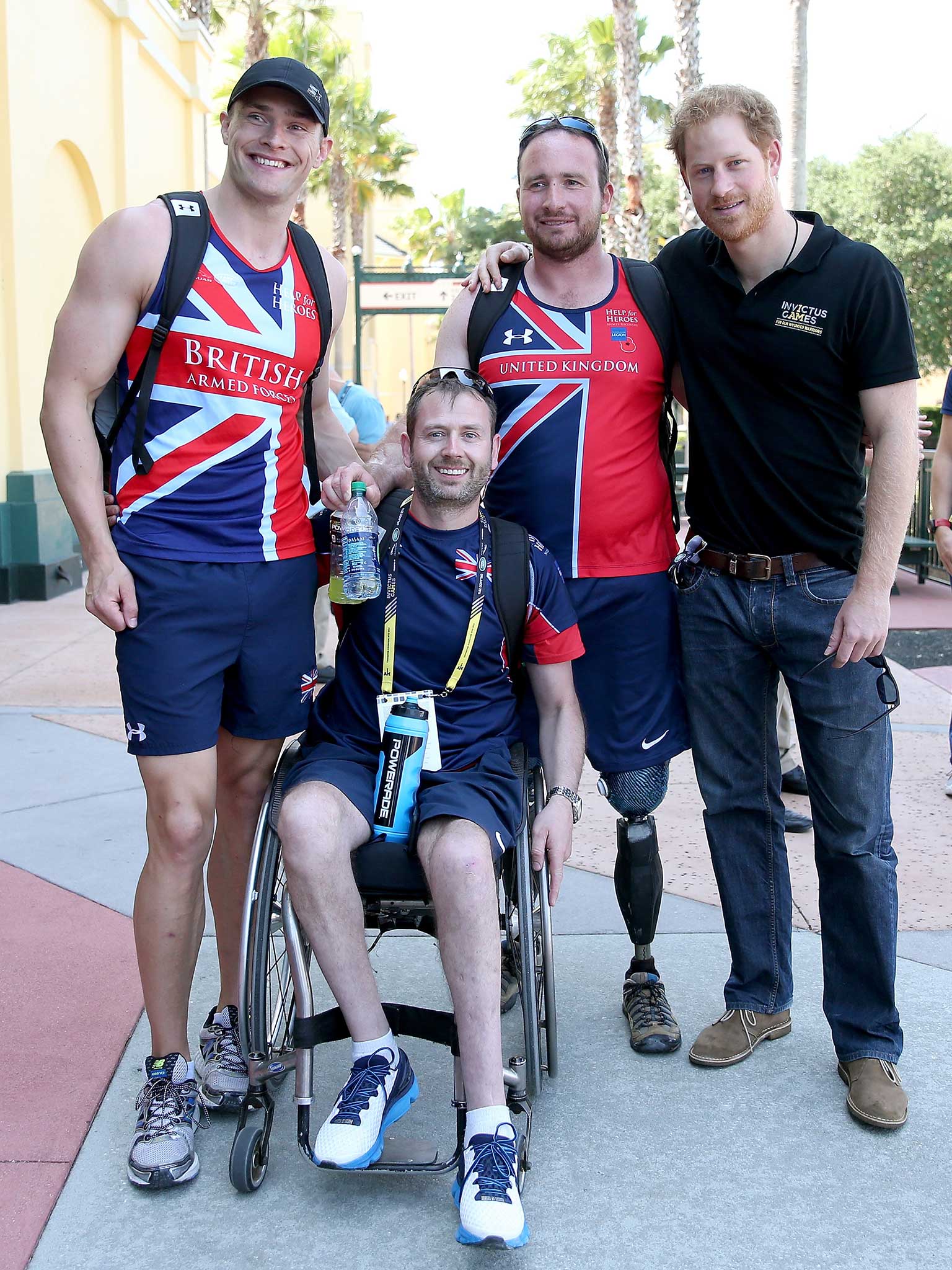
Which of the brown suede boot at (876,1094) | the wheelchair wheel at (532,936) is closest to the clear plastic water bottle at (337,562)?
the wheelchair wheel at (532,936)

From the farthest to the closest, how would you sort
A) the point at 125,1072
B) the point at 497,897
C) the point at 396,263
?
the point at 396,263 → the point at 125,1072 → the point at 497,897

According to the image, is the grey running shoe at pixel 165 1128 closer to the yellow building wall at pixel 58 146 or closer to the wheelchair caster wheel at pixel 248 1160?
the wheelchair caster wheel at pixel 248 1160

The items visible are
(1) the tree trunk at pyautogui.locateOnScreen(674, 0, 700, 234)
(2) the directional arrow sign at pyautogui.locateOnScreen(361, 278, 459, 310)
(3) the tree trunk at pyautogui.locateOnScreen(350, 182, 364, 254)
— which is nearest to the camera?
(1) the tree trunk at pyautogui.locateOnScreen(674, 0, 700, 234)

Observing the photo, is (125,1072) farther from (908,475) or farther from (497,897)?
(908,475)

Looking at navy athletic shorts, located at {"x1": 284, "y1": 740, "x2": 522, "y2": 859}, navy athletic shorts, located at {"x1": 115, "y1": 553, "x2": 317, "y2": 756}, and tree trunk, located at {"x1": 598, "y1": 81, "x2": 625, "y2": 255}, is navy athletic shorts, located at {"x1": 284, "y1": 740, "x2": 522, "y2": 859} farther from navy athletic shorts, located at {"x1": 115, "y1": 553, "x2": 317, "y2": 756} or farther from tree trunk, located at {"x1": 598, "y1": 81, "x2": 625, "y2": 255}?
tree trunk, located at {"x1": 598, "y1": 81, "x2": 625, "y2": 255}

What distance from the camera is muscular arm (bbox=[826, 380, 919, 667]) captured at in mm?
2748

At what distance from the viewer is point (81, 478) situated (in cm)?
259

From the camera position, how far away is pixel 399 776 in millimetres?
2689

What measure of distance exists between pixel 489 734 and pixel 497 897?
0.48 metres

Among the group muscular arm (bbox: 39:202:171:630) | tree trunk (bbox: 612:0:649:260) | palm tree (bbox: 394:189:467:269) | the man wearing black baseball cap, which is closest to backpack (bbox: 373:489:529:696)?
the man wearing black baseball cap

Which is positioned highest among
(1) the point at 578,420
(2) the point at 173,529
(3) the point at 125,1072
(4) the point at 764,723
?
(1) the point at 578,420

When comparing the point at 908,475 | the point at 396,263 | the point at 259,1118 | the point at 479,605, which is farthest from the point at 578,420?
the point at 396,263

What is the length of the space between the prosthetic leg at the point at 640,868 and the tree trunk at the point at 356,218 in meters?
37.1

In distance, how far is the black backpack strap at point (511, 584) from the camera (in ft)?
9.57
